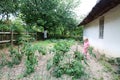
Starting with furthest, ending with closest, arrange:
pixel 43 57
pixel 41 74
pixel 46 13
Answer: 1. pixel 46 13
2. pixel 43 57
3. pixel 41 74

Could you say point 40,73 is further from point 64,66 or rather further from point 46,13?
point 46,13

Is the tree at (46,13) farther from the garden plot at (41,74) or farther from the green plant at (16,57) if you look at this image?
the garden plot at (41,74)

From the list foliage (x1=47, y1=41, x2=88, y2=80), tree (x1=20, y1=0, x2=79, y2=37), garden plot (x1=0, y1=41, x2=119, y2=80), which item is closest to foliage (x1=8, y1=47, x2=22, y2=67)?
garden plot (x1=0, y1=41, x2=119, y2=80)

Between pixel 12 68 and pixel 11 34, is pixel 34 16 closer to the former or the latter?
pixel 11 34

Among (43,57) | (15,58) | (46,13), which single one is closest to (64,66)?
(43,57)

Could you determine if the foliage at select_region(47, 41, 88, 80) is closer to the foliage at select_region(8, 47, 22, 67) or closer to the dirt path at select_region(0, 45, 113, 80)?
the dirt path at select_region(0, 45, 113, 80)

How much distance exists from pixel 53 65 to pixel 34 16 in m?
16.4

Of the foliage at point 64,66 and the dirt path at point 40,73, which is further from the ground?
the foliage at point 64,66

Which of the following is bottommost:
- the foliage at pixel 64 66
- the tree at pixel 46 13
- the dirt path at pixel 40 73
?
the dirt path at pixel 40 73

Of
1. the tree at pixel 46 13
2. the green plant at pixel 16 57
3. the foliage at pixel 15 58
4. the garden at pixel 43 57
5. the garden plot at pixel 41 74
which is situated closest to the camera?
the garden plot at pixel 41 74

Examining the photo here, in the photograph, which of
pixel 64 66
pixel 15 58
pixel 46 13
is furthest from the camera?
pixel 46 13

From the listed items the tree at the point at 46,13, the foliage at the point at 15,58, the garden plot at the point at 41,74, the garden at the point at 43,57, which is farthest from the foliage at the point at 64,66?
the tree at the point at 46,13

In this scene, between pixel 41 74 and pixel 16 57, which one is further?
pixel 16 57

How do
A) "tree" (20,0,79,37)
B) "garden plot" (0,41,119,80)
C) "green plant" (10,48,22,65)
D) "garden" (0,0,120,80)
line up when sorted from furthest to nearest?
"tree" (20,0,79,37)
"green plant" (10,48,22,65)
"garden" (0,0,120,80)
"garden plot" (0,41,119,80)
